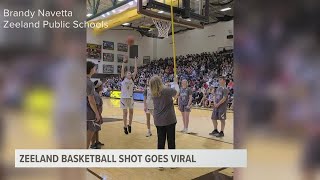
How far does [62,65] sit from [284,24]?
1840 mm

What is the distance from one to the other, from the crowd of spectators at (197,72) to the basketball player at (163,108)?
715 centimetres

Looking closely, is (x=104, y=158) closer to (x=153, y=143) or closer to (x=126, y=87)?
(x=153, y=143)

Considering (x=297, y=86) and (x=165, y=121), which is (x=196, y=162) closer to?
(x=165, y=121)

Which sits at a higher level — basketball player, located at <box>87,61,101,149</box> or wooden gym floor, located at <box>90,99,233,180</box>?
basketball player, located at <box>87,61,101,149</box>

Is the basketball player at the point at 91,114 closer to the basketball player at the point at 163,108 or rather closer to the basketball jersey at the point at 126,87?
Answer: the basketball player at the point at 163,108

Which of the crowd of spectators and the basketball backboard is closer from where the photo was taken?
the basketball backboard

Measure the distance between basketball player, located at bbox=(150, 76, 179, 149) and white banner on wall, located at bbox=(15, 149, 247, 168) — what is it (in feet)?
2.01

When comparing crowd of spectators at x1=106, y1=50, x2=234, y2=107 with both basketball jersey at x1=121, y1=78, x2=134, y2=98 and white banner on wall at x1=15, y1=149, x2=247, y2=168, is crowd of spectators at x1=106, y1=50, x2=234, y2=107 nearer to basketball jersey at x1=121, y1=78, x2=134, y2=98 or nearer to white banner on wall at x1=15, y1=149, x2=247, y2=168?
basketball jersey at x1=121, y1=78, x2=134, y2=98

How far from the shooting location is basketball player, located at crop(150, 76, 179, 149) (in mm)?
2713

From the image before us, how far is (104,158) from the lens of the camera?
2.12 meters

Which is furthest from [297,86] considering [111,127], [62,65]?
[111,127]

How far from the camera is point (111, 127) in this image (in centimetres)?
545

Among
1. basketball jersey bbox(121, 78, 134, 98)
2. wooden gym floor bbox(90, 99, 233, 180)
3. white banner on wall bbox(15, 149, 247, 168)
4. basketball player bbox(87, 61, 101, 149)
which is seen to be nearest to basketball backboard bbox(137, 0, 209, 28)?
basketball jersey bbox(121, 78, 134, 98)

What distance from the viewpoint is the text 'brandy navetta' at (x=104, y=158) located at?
207cm
